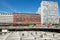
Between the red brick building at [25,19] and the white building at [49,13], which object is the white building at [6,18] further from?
the white building at [49,13]

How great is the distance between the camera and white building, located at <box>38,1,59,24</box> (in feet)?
601

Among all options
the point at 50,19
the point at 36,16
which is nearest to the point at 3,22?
the point at 36,16

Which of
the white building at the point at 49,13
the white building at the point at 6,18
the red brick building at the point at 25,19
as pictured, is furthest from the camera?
the white building at the point at 6,18

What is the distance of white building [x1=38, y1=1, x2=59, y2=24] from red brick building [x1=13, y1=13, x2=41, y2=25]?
7319 millimetres

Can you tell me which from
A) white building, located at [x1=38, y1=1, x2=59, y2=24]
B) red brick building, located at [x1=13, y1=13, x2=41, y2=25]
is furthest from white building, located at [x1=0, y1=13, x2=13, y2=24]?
white building, located at [x1=38, y1=1, x2=59, y2=24]

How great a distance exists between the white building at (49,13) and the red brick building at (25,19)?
288 inches

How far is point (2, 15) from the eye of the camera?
19625 centimetres

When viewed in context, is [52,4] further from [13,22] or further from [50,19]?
[13,22]

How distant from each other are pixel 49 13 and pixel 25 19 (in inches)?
1161

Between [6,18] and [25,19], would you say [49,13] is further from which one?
[6,18]

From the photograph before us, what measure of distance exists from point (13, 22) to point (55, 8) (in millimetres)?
52609

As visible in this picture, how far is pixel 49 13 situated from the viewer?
7249 inches

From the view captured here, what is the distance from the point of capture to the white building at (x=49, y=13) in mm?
183125

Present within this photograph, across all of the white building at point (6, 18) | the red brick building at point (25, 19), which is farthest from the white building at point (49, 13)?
the white building at point (6, 18)
